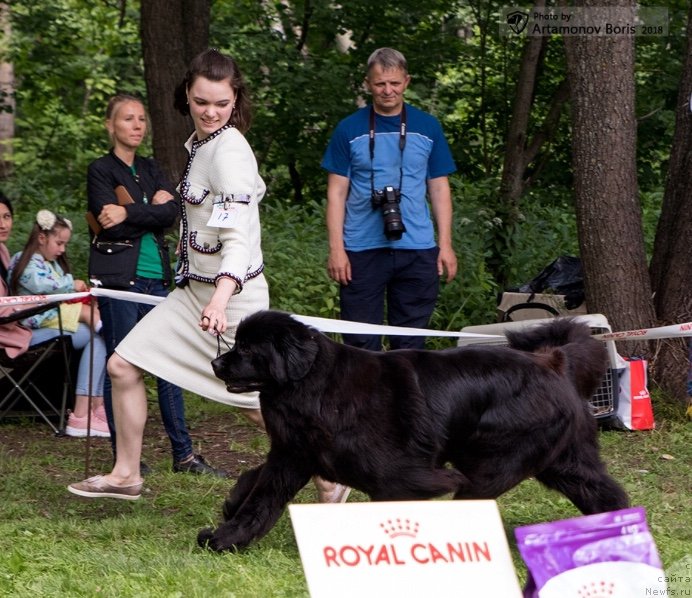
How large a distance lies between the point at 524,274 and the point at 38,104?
36.0 ft

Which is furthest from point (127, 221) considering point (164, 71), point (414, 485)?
point (164, 71)

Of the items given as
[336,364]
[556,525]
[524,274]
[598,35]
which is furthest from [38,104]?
[556,525]

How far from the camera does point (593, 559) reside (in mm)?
2783

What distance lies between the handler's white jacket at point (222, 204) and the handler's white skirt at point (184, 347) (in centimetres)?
12

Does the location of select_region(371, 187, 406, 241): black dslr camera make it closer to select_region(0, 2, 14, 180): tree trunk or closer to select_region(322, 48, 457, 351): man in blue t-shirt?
select_region(322, 48, 457, 351): man in blue t-shirt

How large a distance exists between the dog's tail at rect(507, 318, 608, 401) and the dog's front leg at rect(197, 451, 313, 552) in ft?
3.42

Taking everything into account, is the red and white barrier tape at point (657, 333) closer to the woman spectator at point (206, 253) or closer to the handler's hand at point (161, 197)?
the woman spectator at point (206, 253)

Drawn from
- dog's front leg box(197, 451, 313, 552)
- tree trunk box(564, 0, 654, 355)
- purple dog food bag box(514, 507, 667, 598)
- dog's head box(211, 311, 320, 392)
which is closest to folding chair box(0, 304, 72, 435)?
dog's front leg box(197, 451, 313, 552)

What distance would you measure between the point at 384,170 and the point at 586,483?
7.26 ft

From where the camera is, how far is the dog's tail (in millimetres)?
4094

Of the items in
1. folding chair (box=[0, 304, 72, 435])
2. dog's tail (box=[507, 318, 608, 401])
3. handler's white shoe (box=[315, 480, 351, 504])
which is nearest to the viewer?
dog's tail (box=[507, 318, 608, 401])

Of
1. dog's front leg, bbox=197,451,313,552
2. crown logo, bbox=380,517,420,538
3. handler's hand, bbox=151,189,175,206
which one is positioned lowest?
dog's front leg, bbox=197,451,313,552

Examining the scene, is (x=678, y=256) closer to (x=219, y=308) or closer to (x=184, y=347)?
(x=184, y=347)

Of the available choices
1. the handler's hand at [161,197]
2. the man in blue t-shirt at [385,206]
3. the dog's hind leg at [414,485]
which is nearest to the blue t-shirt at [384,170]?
the man in blue t-shirt at [385,206]
